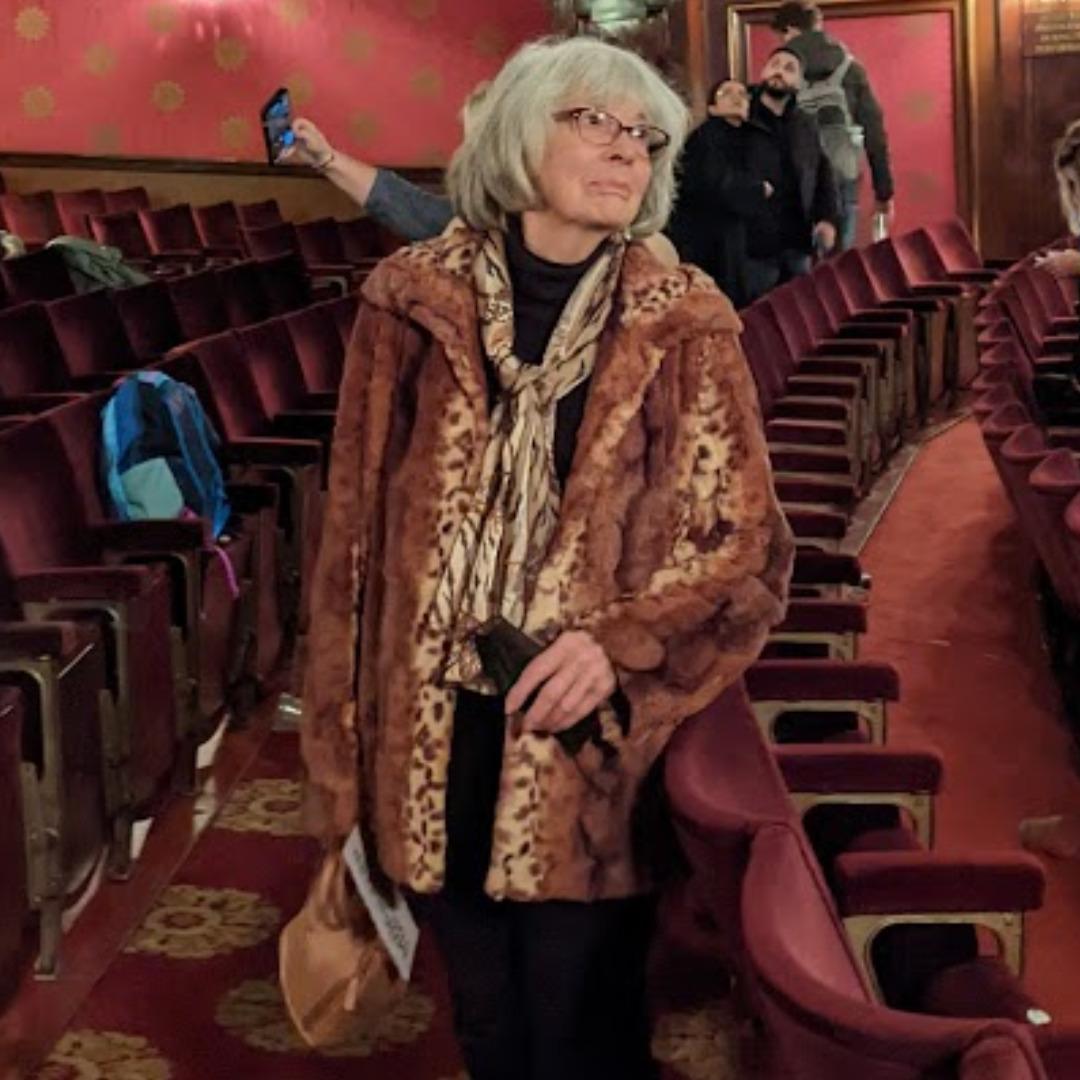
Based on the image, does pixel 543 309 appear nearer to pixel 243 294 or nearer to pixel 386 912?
pixel 386 912

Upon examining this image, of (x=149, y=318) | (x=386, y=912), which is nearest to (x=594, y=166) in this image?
(x=386, y=912)

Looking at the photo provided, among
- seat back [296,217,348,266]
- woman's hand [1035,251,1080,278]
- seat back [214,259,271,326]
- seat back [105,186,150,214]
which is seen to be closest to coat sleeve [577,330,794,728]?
woman's hand [1035,251,1080,278]

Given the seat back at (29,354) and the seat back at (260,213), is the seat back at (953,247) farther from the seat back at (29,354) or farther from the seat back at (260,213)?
the seat back at (29,354)

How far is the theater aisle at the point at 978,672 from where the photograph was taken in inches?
69.6

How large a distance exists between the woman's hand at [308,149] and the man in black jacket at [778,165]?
2023 mm

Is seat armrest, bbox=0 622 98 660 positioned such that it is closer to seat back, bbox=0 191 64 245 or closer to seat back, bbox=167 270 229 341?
seat back, bbox=167 270 229 341

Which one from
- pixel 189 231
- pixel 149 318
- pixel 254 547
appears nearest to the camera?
pixel 254 547

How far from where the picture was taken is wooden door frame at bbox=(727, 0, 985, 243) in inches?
221

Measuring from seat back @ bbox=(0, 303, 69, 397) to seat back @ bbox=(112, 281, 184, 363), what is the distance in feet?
0.87

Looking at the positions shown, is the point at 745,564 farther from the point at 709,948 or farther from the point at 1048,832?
the point at 1048,832

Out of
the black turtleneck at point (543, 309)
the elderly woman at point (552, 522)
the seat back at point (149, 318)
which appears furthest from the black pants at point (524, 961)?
the seat back at point (149, 318)

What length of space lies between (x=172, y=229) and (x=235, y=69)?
0.88 metres

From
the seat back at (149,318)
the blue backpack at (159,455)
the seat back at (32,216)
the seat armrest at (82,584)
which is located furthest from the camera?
the seat back at (32,216)

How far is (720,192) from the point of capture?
3.51m
